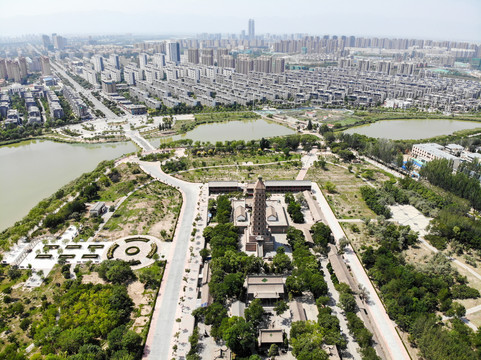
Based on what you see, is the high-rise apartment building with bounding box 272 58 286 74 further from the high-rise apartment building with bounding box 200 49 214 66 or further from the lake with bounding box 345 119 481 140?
the lake with bounding box 345 119 481 140

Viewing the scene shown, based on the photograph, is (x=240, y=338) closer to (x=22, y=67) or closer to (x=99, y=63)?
(x=99, y=63)

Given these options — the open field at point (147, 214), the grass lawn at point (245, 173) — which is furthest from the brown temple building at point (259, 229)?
the grass lawn at point (245, 173)

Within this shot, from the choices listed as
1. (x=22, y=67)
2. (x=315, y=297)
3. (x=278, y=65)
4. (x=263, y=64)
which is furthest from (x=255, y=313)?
(x=22, y=67)

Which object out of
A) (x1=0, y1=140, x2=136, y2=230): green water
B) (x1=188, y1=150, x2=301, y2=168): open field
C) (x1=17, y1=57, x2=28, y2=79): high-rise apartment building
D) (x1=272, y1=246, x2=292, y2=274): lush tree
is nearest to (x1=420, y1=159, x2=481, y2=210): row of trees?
(x1=188, y1=150, x2=301, y2=168): open field

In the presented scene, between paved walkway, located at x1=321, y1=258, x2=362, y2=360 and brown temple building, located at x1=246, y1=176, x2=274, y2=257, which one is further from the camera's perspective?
brown temple building, located at x1=246, y1=176, x2=274, y2=257

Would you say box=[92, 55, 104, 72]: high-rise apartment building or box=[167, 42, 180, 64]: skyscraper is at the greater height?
box=[167, 42, 180, 64]: skyscraper

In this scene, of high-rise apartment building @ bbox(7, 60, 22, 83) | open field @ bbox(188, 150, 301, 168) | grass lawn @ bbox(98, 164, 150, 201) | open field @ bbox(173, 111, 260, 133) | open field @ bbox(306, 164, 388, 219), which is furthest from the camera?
high-rise apartment building @ bbox(7, 60, 22, 83)
